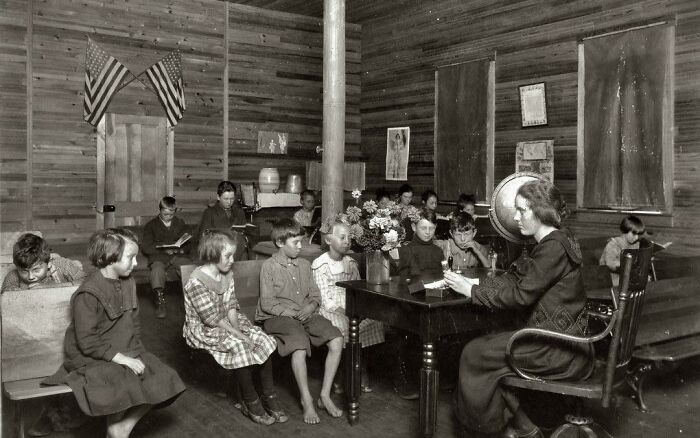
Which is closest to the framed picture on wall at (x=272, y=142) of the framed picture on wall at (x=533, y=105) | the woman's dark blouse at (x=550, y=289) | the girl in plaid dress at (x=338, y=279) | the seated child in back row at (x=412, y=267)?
the framed picture on wall at (x=533, y=105)

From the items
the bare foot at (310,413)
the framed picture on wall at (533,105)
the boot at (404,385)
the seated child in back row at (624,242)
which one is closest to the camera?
the bare foot at (310,413)

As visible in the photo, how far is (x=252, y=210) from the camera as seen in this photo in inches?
421

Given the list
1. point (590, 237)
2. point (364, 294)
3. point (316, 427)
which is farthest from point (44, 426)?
point (590, 237)

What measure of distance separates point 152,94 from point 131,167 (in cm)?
115

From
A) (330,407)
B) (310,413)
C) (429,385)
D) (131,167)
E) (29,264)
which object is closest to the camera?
(429,385)

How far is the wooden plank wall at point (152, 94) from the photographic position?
9.05 meters

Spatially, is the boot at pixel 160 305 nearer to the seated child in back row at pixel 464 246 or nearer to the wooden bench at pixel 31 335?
the seated child in back row at pixel 464 246

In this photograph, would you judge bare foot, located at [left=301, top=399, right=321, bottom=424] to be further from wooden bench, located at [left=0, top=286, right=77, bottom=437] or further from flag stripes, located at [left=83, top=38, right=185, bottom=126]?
flag stripes, located at [left=83, top=38, right=185, bottom=126]

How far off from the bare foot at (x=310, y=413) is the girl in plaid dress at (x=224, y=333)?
0.45 ft

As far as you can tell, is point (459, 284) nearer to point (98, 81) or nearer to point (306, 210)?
point (306, 210)

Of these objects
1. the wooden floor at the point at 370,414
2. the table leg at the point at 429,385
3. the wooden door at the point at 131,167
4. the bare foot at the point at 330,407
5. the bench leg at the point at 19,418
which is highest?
the wooden door at the point at 131,167

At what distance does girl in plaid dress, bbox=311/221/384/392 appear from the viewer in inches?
197

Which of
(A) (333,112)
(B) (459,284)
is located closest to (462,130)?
(A) (333,112)

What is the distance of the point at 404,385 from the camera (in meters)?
5.03
